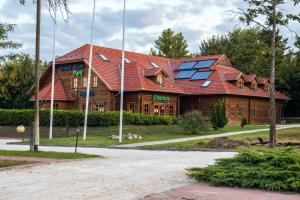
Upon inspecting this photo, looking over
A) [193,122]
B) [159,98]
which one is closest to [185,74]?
[159,98]

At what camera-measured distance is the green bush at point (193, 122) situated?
119 feet

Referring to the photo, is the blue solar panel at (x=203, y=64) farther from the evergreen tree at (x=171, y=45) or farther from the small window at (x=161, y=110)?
the evergreen tree at (x=171, y=45)

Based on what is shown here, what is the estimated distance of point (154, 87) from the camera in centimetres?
4522

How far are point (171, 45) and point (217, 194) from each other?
2890 inches

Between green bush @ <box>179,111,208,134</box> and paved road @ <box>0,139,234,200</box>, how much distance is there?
2048cm

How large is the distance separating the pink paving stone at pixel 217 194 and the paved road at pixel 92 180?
0.47 m

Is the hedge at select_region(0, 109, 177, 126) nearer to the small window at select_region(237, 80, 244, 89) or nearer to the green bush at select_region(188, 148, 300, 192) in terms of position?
the small window at select_region(237, 80, 244, 89)

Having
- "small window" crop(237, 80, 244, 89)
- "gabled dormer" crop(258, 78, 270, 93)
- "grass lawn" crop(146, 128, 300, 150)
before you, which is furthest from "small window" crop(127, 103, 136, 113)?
"gabled dormer" crop(258, 78, 270, 93)

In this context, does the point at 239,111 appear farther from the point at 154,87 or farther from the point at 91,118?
the point at 91,118

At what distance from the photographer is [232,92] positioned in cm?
4716

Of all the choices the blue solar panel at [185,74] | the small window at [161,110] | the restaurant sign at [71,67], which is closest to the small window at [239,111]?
the blue solar panel at [185,74]

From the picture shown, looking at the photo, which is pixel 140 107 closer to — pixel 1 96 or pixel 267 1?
pixel 267 1

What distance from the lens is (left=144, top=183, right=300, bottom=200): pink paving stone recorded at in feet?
29.1

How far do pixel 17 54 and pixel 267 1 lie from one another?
16642 millimetres
